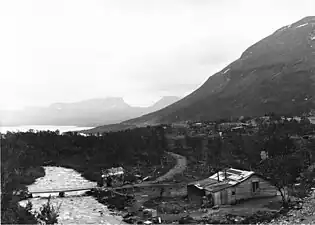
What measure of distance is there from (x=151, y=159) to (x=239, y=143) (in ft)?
73.4

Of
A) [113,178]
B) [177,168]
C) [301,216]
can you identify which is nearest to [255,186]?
[301,216]

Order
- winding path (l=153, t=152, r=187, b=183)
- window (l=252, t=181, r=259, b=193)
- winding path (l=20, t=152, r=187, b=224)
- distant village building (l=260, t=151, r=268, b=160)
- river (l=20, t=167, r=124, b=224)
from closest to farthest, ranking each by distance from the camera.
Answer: river (l=20, t=167, r=124, b=224)
winding path (l=20, t=152, r=187, b=224)
window (l=252, t=181, r=259, b=193)
winding path (l=153, t=152, r=187, b=183)
distant village building (l=260, t=151, r=268, b=160)

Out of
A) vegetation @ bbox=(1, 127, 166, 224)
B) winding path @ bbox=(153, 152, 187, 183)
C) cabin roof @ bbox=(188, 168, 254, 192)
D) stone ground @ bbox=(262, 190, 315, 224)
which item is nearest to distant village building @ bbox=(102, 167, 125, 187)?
vegetation @ bbox=(1, 127, 166, 224)

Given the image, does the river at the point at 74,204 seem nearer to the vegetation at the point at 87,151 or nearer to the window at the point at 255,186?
the vegetation at the point at 87,151

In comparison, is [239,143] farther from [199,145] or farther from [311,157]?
[311,157]

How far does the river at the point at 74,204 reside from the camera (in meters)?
39.4

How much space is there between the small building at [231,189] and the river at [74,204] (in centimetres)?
1069

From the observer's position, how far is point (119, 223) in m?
38.0

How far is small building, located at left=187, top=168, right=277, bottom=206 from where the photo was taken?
41.9m

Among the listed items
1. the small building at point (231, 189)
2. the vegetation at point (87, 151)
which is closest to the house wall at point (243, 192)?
the small building at point (231, 189)

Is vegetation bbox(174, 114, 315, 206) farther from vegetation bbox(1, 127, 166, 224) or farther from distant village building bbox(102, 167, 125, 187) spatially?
distant village building bbox(102, 167, 125, 187)

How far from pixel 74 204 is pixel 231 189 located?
20696 mm

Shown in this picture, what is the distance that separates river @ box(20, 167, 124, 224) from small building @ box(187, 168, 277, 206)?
35.1 ft

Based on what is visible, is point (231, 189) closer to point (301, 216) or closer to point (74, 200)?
point (301, 216)
